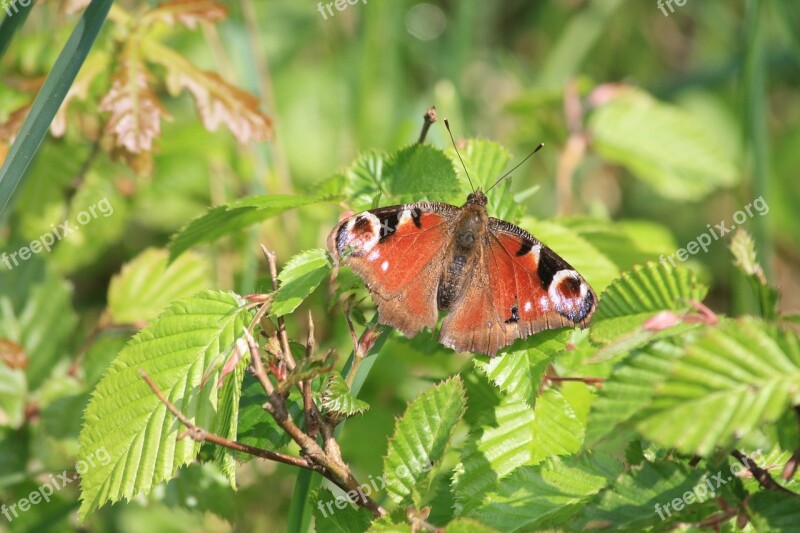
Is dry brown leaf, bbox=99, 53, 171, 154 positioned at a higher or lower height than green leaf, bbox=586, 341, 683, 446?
higher

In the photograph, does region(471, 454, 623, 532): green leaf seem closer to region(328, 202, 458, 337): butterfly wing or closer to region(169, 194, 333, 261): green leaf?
region(328, 202, 458, 337): butterfly wing

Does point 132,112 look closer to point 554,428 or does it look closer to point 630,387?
point 554,428

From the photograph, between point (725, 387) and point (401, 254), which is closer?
point (725, 387)

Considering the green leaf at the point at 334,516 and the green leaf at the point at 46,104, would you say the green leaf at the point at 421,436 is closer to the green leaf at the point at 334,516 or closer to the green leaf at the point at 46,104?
the green leaf at the point at 334,516

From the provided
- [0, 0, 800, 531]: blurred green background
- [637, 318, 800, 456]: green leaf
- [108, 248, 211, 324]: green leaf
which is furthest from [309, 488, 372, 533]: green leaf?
[108, 248, 211, 324]: green leaf

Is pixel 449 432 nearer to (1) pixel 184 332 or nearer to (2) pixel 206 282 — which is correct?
(1) pixel 184 332

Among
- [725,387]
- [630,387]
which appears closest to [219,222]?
[630,387]

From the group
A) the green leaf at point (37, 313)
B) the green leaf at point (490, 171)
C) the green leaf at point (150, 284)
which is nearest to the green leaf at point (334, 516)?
the green leaf at point (490, 171)
